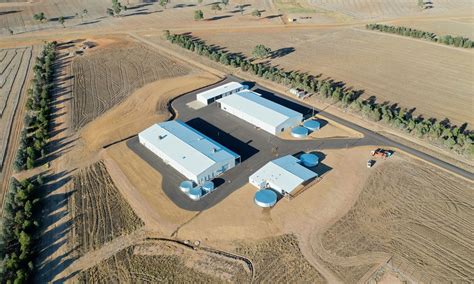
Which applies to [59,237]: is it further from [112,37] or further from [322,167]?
[112,37]

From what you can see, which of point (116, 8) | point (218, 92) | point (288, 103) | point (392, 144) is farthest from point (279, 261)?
point (116, 8)

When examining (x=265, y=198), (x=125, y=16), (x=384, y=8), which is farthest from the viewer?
(x=384, y=8)

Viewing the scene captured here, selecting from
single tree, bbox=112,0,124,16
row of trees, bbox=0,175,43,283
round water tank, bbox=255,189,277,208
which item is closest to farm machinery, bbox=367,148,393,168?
round water tank, bbox=255,189,277,208

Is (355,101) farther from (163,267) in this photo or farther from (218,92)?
(163,267)

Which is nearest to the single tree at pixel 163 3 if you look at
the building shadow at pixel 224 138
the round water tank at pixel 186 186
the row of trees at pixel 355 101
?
the row of trees at pixel 355 101

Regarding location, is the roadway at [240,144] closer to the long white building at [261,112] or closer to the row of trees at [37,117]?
the long white building at [261,112]
